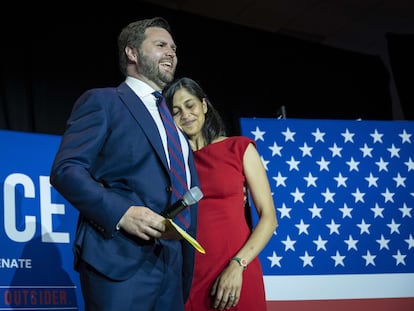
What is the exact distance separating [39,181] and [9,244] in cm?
29

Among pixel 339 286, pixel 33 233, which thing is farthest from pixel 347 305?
pixel 33 233

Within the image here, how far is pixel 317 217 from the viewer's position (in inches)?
120

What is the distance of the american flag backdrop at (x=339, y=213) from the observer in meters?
2.94

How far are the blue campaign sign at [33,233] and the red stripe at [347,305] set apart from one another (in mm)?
873

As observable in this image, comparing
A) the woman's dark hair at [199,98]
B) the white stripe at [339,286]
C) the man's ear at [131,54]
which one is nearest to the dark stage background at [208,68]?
the woman's dark hair at [199,98]

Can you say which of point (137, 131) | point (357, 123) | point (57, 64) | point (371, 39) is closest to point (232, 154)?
point (137, 131)

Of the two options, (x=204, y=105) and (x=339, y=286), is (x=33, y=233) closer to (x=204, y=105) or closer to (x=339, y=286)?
(x=204, y=105)

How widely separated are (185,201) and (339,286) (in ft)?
5.56

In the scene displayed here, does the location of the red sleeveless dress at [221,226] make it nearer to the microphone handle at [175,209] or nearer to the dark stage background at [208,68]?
the microphone handle at [175,209]

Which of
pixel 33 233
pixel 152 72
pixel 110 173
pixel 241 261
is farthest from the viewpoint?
pixel 33 233

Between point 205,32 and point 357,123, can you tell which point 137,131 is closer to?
point 357,123

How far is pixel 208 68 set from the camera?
196 inches

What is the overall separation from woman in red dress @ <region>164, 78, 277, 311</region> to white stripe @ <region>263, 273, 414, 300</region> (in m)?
0.67

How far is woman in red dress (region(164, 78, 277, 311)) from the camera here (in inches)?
82.4
